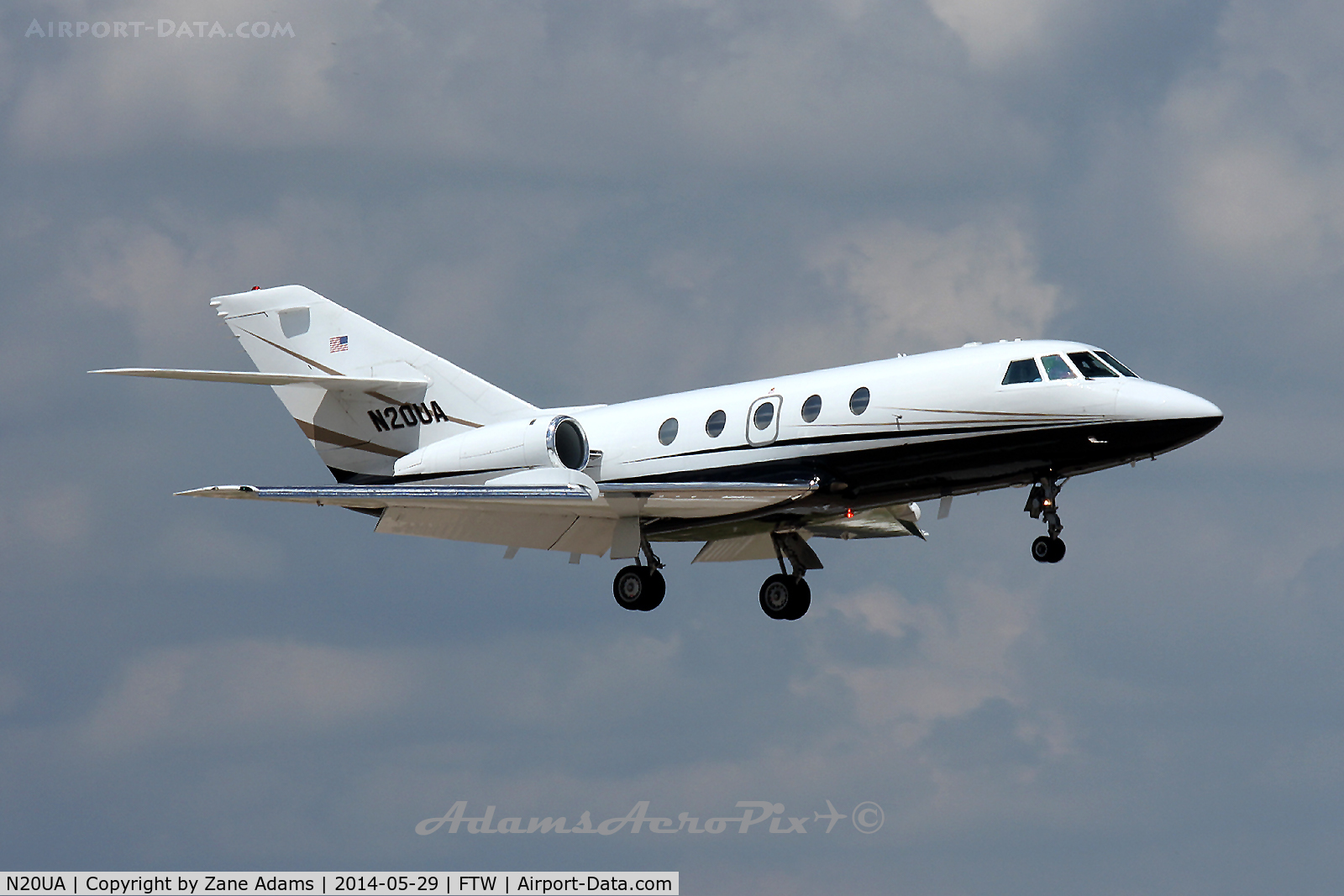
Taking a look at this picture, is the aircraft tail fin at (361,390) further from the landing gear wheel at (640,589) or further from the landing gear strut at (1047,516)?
the landing gear strut at (1047,516)

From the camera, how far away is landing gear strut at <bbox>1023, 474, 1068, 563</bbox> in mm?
26125

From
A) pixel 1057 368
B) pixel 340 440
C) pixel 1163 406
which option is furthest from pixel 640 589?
pixel 1163 406

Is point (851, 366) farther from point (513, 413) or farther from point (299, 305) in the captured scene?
point (299, 305)

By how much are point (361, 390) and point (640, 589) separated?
737cm

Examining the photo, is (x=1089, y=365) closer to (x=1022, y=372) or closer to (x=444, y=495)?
(x=1022, y=372)

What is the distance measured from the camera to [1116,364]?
2686cm

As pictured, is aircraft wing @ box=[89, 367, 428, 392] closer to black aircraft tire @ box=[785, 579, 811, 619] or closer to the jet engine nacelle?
the jet engine nacelle

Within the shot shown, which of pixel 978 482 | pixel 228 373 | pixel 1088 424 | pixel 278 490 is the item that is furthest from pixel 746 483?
pixel 228 373

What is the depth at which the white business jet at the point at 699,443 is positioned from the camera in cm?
2653

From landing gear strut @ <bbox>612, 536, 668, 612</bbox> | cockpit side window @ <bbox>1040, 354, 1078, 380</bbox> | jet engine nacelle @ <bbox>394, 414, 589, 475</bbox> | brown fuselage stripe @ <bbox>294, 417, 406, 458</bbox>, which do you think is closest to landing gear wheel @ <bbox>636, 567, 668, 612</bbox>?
landing gear strut @ <bbox>612, 536, 668, 612</bbox>

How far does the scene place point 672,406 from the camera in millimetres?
30125

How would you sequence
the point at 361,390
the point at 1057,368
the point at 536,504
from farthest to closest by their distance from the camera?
the point at 361,390
the point at 536,504
the point at 1057,368

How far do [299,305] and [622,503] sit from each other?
9.90 m

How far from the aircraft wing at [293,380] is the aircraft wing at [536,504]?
2.91 meters
